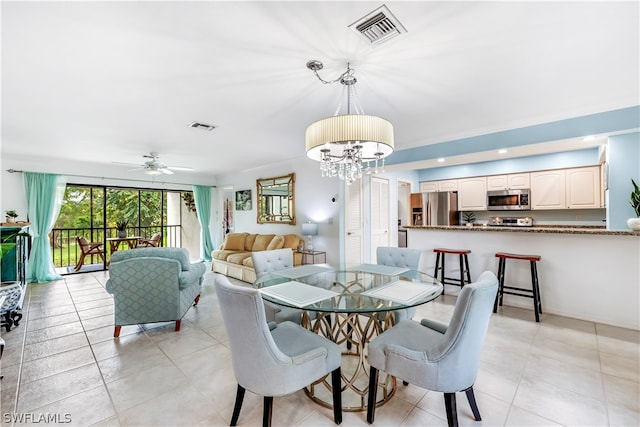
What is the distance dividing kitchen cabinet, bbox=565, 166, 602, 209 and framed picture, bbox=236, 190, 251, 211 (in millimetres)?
6731

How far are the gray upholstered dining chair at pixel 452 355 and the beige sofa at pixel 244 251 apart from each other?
3693mm

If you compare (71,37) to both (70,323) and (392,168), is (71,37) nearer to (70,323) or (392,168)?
(70,323)

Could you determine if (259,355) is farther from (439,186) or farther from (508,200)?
(439,186)

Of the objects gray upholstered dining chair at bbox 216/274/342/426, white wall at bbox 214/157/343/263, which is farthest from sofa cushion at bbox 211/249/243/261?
gray upholstered dining chair at bbox 216/274/342/426

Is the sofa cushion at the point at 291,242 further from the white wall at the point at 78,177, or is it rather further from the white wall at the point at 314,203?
the white wall at the point at 78,177

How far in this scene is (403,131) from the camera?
3.97 metres

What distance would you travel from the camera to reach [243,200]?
24.5 ft

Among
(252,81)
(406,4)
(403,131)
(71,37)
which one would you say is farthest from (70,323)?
(403,131)

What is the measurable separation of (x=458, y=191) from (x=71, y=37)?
22.4 ft

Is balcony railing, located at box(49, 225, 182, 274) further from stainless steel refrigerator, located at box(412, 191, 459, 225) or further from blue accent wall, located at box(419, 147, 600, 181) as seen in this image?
blue accent wall, located at box(419, 147, 600, 181)

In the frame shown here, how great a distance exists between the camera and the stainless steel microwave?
5699mm

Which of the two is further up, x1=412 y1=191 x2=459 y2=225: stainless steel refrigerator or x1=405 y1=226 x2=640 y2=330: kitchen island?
x1=412 y1=191 x2=459 y2=225: stainless steel refrigerator

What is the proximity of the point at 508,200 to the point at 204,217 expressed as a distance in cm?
760

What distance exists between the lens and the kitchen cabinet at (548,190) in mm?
5355
